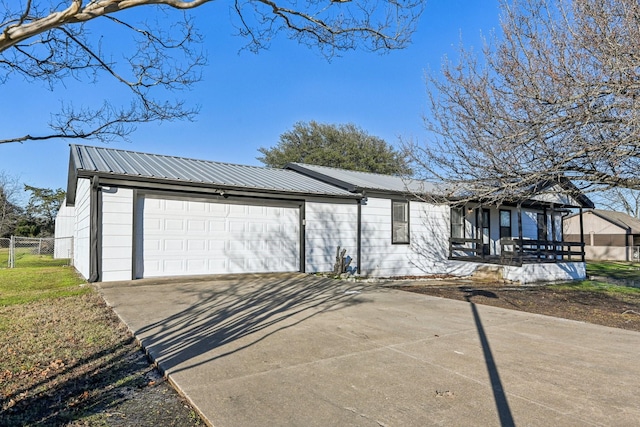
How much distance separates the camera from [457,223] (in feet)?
50.8

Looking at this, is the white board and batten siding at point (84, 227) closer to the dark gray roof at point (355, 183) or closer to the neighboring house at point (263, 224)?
the neighboring house at point (263, 224)

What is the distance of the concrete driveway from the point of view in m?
2.84

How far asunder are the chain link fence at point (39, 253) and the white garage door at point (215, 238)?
7589 mm

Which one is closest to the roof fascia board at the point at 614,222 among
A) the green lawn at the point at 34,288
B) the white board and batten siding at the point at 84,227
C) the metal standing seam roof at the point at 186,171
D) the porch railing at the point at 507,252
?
the porch railing at the point at 507,252

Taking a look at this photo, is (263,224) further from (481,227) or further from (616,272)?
(616,272)

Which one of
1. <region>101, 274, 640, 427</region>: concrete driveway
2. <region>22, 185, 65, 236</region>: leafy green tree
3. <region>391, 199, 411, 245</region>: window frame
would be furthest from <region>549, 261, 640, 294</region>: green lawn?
<region>22, 185, 65, 236</region>: leafy green tree

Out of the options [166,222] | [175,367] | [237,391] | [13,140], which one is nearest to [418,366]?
[237,391]

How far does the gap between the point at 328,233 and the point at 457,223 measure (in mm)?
5714

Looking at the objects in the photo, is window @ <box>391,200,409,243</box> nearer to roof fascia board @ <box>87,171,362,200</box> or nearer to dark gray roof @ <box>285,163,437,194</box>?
dark gray roof @ <box>285,163,437,194</box>

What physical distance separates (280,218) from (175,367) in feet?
26.7

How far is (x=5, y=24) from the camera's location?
363cm

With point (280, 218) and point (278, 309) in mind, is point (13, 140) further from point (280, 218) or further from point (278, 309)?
point (280, 218)

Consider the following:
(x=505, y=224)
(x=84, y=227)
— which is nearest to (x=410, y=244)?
(x=505, y=224)

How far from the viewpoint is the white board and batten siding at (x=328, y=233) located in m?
12.2
